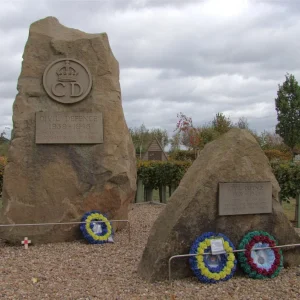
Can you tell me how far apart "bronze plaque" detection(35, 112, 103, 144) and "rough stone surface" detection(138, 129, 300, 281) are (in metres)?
2.73

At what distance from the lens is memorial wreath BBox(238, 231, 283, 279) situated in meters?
4.67

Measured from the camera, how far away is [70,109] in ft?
24.0

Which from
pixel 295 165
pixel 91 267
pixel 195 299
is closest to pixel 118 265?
pixel 91 267

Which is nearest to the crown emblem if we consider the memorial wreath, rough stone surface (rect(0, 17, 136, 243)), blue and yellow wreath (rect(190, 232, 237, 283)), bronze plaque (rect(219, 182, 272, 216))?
rough stone surface (rect(0, 17, 136, 243))

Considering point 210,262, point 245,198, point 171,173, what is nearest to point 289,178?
point 171,173

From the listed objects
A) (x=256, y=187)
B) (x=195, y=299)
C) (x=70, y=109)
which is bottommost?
(x=195, y=299)

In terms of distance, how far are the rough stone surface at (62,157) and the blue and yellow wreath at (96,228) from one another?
0.16 meters

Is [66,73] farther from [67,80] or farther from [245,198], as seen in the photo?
[245,198]

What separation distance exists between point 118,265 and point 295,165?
519 cm

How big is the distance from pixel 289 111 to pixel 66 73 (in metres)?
30.0

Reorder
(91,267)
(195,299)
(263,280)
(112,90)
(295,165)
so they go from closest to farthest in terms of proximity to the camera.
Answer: (195,299)
(263,280)
(91,267)
(112,90)
(295,165)

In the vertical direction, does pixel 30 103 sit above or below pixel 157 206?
above

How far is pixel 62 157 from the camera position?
7.13 meters

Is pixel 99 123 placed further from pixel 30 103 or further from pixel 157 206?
pixel 157 206
